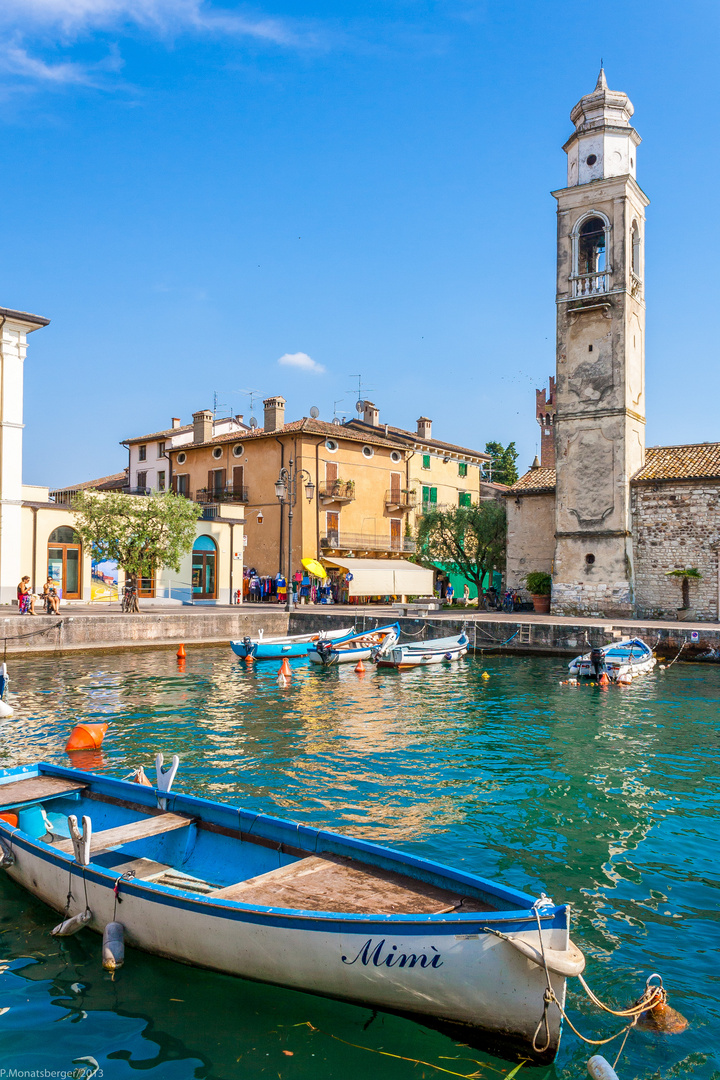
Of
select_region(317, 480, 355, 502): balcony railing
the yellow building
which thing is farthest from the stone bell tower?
select_region(317, 480, 355, 502): balcony railing

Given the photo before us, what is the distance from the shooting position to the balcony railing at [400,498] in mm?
47781

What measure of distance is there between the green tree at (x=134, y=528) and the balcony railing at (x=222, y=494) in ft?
48.6

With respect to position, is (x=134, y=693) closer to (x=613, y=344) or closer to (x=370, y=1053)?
(x=370, y=1053)

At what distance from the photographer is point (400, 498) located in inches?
1907

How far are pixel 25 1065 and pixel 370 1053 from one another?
85.3 inches

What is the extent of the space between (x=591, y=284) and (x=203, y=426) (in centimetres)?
2559

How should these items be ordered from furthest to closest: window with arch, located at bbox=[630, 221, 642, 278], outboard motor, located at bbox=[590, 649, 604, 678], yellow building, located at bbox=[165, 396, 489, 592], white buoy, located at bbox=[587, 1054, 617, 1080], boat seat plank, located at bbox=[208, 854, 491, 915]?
yellow building, located at bbox=[165, 396, 489, 592], window with arch, located at bbox=[630, 221, 642, 278], outboard motor, located at bbox=[590, 649, 604, 678], boat seat plank, located at bbox=[208, 854, 491, 915], white buoy, located at bbox=[587, 1054, 617, 1080]

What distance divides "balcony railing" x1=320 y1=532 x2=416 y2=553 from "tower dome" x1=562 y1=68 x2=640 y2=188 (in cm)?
2157

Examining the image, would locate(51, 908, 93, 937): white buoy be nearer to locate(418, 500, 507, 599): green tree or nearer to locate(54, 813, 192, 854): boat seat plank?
locate(54, 813, 192, 854): boat seat plank

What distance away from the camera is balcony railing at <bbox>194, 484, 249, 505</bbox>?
45.3 metres

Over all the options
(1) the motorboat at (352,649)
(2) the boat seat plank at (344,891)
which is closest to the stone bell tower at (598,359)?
(1) the motorboat at (352,649)

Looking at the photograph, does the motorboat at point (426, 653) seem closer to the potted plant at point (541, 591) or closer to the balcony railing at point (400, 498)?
the potted plant at point (541, 591)

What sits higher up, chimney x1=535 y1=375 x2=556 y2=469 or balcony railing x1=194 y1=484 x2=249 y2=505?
chimney x1=535 y1=375 x2=556 y2=469

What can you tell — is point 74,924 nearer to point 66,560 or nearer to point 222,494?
point 66,560
